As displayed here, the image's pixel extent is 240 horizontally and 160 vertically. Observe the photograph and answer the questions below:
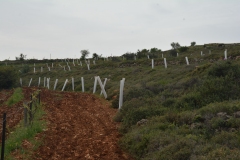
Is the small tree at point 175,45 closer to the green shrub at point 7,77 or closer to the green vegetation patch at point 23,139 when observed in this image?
the green shrub at point 7,77

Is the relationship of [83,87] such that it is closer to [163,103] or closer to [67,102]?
[67,102]

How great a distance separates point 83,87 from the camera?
780 inches

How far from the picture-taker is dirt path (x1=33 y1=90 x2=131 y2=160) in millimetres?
6395

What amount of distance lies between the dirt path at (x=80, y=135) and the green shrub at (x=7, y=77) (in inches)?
656

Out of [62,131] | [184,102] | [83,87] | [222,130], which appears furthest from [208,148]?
[83,87]

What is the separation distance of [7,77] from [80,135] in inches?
856

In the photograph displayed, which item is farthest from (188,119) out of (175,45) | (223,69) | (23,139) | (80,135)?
(175,45)

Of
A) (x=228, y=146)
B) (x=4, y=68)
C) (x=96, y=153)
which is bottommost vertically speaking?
(x=96, y=153)

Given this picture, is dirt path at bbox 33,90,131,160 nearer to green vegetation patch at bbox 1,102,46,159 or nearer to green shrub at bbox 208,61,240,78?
green vegetation patch at bbox 1,102,46,159

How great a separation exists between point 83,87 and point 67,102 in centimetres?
608

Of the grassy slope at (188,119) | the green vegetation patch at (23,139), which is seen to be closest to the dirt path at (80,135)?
the green vegetation patch at (23,139)

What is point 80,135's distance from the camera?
791cm

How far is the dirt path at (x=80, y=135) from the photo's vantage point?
6.39 metres

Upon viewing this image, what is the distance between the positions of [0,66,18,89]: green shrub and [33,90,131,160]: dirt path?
54.6 feet
